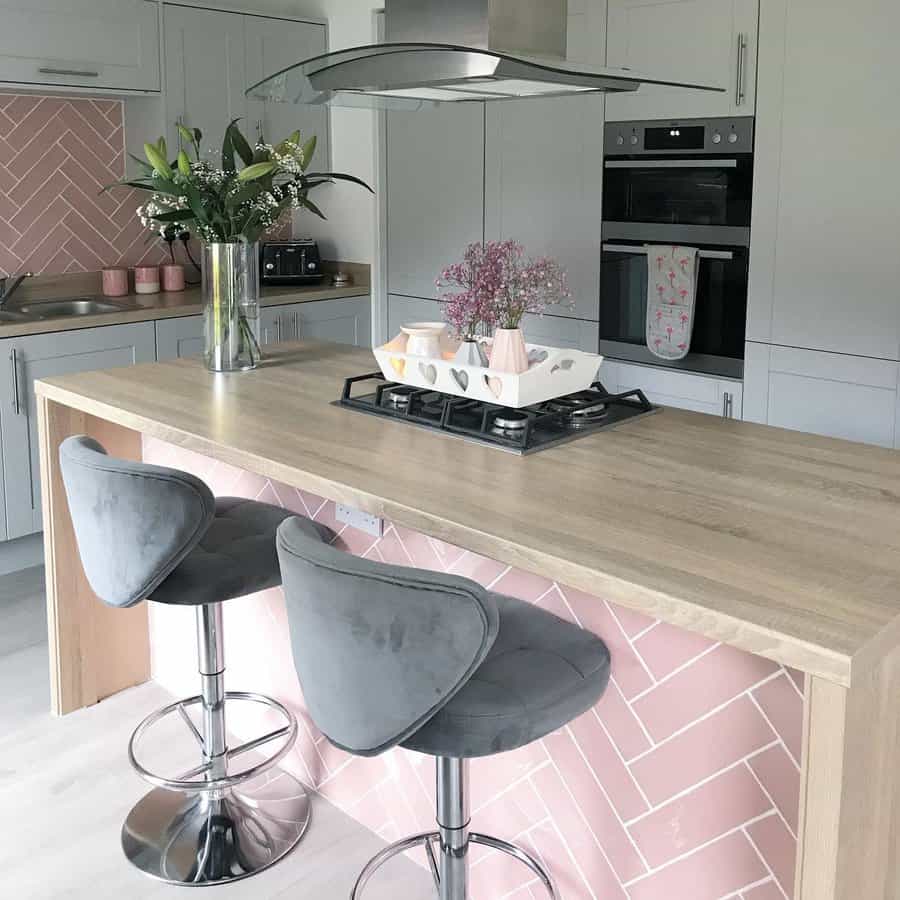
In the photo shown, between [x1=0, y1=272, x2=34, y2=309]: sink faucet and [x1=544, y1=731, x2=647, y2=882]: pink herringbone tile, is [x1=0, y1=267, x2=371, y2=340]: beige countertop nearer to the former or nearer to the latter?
[x1=0, y1=272, x2=34, y2=309]: sink faucet

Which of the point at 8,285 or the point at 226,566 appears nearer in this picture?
the point at 226,566

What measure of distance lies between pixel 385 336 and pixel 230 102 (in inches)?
47.8

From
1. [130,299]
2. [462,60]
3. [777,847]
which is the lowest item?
[777,847]

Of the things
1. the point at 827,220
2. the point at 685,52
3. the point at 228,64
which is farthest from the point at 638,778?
the point at 228,64

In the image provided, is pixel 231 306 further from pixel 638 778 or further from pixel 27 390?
pixel 638 778

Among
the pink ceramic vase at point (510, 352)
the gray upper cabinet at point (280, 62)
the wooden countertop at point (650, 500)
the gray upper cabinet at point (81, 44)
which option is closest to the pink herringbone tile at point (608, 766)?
the wooden countertop at point (650, 500)

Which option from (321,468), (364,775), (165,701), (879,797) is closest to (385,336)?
(165,701)

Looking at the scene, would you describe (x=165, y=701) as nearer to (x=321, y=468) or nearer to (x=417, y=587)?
(x=321, y=468)

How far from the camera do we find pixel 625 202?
3881mm

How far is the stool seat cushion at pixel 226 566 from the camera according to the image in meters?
2.13

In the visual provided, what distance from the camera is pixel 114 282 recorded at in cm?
450

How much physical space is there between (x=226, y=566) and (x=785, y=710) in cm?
111

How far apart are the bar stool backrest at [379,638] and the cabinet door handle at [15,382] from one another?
2.57 m

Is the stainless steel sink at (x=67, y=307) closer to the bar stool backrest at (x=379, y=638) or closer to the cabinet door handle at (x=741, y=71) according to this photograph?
the cabinet door handle at (x=741, y=71)
